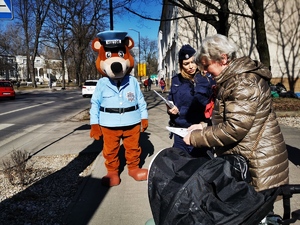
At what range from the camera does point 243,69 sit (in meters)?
1.78

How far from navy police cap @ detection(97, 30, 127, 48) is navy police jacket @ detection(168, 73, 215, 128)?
52.3 inches

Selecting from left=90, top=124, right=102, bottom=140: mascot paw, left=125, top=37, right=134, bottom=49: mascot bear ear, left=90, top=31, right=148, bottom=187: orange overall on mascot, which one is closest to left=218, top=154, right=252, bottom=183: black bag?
left=90, top=31, right=148, bottom=187: orange overall on mascot

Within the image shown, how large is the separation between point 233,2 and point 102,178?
18911 mm

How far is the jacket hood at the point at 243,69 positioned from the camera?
1.78 metres

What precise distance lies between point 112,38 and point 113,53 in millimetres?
226

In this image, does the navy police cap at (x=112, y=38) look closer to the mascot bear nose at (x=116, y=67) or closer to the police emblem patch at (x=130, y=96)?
the mascot bear nose at (x=116, y=67)

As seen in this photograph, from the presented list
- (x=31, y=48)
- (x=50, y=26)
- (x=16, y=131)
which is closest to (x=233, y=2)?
(x=16, y=131)

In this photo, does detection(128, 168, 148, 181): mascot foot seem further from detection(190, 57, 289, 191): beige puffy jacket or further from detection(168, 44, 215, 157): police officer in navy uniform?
detection(190, 57, 289, 191): beige puffy jacket

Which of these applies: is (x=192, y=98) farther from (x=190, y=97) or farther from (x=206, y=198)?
(x=206, y=198)

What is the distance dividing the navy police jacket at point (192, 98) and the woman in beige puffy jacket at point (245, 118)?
148cm

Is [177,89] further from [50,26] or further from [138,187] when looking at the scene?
[50,26]

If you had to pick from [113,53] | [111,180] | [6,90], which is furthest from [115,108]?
[6,90]

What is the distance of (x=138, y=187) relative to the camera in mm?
3889

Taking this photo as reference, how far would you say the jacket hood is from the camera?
178 centimetres
